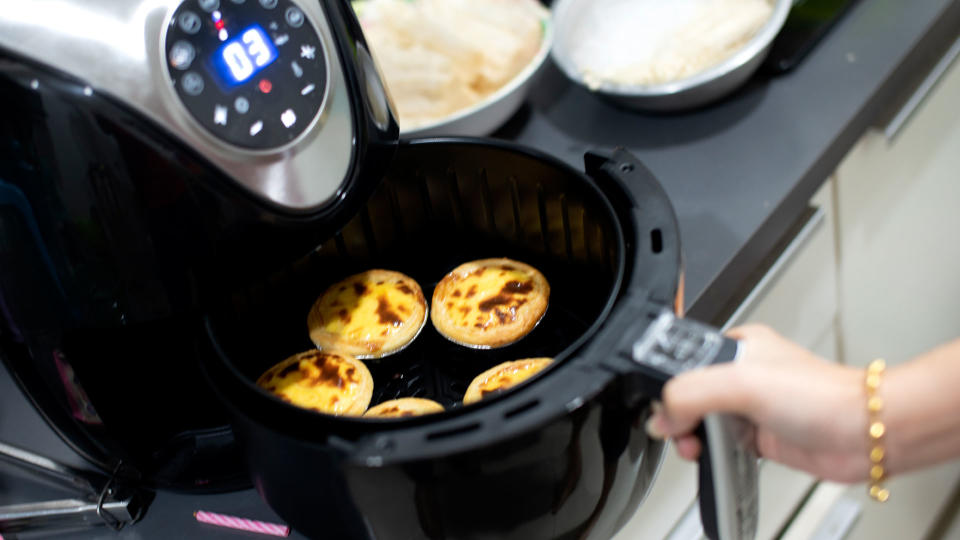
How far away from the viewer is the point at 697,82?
921 millimetres

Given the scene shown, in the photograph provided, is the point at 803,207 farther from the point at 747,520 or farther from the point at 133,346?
the point at 133,346

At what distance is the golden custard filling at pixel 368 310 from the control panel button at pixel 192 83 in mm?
274

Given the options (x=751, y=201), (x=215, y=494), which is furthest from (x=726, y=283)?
(x=215, y=494)

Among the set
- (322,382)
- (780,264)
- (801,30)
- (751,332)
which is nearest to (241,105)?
(322,382)

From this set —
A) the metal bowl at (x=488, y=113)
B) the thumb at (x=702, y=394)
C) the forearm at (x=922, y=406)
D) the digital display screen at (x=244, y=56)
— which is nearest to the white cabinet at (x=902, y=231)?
the metal bowl at (x=488, y=113)

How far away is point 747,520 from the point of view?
0.57m


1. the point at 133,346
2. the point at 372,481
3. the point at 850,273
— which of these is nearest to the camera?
the point at 372,481

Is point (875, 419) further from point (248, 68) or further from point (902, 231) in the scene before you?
point (902, 231)

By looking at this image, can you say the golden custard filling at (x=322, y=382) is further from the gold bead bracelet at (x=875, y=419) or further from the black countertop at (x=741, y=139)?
the gold bead bracelet at (x=875, y=419)

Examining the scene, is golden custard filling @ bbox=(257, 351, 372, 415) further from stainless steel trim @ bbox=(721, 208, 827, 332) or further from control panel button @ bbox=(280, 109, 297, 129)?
stainless steel trim @ bbox=(721, 208, 827, 332)

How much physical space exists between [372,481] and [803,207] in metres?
0.60

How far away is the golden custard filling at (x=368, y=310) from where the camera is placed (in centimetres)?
74

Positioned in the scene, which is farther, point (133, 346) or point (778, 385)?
point (133, 346)

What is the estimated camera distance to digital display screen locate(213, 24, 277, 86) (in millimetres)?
534
